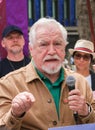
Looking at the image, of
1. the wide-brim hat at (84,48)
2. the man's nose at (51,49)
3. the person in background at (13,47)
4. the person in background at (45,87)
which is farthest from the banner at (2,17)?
the man's nose at (51,49)

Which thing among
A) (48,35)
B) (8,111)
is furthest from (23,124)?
(48,35)

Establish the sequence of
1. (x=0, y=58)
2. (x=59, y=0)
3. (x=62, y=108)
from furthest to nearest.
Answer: (x=59, y=0)
(x=0, y=58)
(x=62, y=108)

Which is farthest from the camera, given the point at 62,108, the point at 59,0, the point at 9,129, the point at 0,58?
the point at 59,0

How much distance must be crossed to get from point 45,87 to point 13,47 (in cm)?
250

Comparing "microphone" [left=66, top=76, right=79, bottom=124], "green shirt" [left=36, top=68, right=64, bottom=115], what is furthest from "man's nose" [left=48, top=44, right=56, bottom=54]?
"microphone" [left=66, top=76, right=79, bottom=124]

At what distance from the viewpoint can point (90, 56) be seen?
6359 mm

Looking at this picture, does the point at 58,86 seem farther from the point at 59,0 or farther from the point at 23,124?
the point at 59,0

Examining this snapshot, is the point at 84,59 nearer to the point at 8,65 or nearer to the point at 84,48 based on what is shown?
the point at 84,48

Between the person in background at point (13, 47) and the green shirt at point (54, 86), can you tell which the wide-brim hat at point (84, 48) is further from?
the green shirt at point (54, 86)

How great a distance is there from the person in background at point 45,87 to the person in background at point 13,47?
2127 millimetres

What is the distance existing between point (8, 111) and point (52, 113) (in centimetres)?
32

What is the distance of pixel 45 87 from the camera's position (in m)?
3.55

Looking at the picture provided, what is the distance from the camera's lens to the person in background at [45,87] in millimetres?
3439

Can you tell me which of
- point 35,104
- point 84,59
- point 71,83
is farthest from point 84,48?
point 71,83
